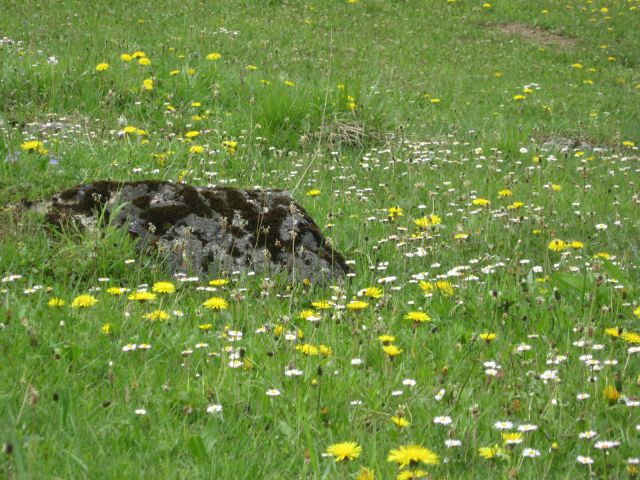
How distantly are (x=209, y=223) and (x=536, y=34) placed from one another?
40.5ft

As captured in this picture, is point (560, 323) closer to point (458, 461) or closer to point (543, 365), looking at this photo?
point (543, 365)

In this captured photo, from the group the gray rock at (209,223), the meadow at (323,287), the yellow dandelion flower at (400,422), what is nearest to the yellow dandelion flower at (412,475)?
the meadow at (323,287)

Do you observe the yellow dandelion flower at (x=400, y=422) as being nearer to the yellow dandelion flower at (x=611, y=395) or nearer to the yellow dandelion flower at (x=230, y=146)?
the yellow dandelion flower at (x=611, y=395)

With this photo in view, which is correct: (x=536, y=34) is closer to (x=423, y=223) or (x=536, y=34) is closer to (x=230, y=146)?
(x=230, y=146)

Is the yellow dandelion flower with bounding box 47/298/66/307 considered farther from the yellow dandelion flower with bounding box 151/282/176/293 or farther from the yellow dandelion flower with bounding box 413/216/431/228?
the yellow dandelion flower with bounding box 413/216/431/228

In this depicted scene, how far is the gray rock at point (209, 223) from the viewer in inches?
165

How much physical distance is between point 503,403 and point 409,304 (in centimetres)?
114

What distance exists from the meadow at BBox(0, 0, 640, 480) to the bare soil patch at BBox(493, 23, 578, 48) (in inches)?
170

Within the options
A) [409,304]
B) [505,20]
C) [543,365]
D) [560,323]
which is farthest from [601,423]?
[505,20]

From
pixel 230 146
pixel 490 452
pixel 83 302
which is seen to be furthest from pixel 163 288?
pixel 230 146

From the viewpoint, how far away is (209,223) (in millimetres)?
4320

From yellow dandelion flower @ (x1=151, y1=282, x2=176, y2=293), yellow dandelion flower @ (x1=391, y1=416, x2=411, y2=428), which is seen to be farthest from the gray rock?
yellow dandelion flower @ (x1=391, y1=416, x2=411, y2=428)

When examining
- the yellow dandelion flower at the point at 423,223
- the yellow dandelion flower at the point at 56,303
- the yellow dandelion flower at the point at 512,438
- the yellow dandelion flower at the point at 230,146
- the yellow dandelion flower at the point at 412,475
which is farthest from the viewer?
the yellow dandelion flower at the point at 230,146

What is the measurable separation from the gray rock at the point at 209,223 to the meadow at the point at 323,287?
0.13m
